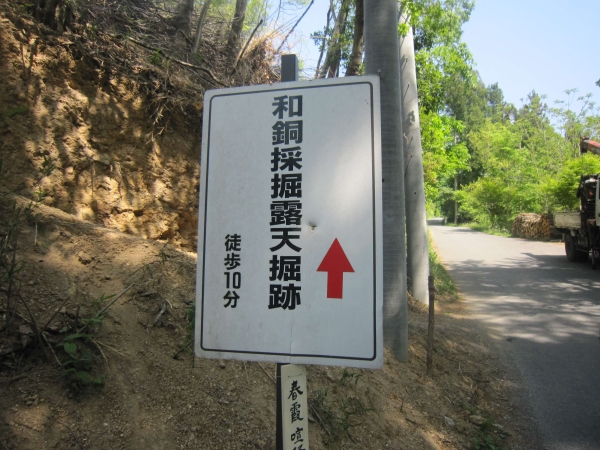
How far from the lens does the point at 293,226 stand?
6.66 ft

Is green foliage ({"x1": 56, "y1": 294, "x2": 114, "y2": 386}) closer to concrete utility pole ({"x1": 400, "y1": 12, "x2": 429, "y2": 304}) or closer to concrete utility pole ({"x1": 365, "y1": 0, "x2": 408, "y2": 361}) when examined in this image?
concrete utility pole ({"x1": 365, "y1": 0, "x2": 408, "y2": 361})

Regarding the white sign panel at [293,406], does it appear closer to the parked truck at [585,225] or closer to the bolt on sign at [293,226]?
the bolt on sign at [293,226]

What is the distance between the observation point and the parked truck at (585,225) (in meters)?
13.9

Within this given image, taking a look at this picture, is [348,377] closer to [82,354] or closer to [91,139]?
[82,354]

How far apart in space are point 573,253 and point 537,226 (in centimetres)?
1189

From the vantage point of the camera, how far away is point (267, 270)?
204 centimetres

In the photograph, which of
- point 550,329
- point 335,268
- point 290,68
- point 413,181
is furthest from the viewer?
point 413,181

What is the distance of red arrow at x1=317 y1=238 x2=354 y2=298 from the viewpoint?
1947 mm

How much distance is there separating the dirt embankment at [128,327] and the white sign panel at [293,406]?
3.83 ft

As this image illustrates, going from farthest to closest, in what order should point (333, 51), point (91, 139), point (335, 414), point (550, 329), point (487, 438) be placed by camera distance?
1. point (333, 51)
2. point (550, 329)
3. point (91, 139)
4. point (487, 438)
5. point (335, 414)

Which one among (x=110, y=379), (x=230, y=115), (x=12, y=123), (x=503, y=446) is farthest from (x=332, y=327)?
(x=12, y=123)

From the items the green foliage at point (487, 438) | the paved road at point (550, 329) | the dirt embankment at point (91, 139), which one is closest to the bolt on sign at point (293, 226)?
the green foliage at point (487, 438)

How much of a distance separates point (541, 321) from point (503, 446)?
492cm

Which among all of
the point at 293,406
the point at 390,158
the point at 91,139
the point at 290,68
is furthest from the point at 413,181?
the point at 293,406
